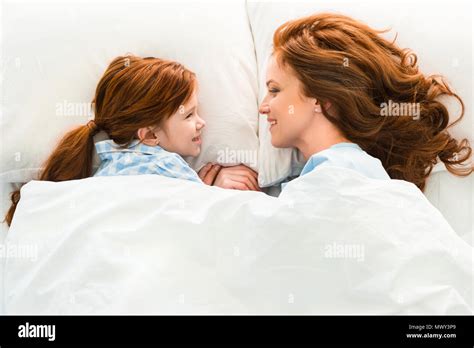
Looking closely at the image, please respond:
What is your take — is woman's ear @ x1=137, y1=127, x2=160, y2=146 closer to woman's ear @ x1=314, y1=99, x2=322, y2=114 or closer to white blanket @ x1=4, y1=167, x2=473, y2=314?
white blanket @ x1=4, y1=167, x2=473, y2=314

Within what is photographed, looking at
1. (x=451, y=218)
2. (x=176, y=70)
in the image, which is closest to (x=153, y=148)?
(x=176, y=70)

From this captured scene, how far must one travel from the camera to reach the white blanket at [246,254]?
51.1 inches

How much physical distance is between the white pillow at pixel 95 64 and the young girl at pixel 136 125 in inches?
2.0

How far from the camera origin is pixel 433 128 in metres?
1.71

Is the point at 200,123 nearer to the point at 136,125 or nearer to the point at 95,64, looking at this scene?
the point at 136,125

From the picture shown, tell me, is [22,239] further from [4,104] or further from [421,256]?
[421,256]

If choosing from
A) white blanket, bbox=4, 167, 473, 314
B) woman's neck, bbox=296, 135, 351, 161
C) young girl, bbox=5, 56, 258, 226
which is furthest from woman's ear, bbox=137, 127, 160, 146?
woman's neck, bbox=296, 135, 351, 161

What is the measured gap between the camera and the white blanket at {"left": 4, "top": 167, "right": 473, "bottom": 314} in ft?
4.26
